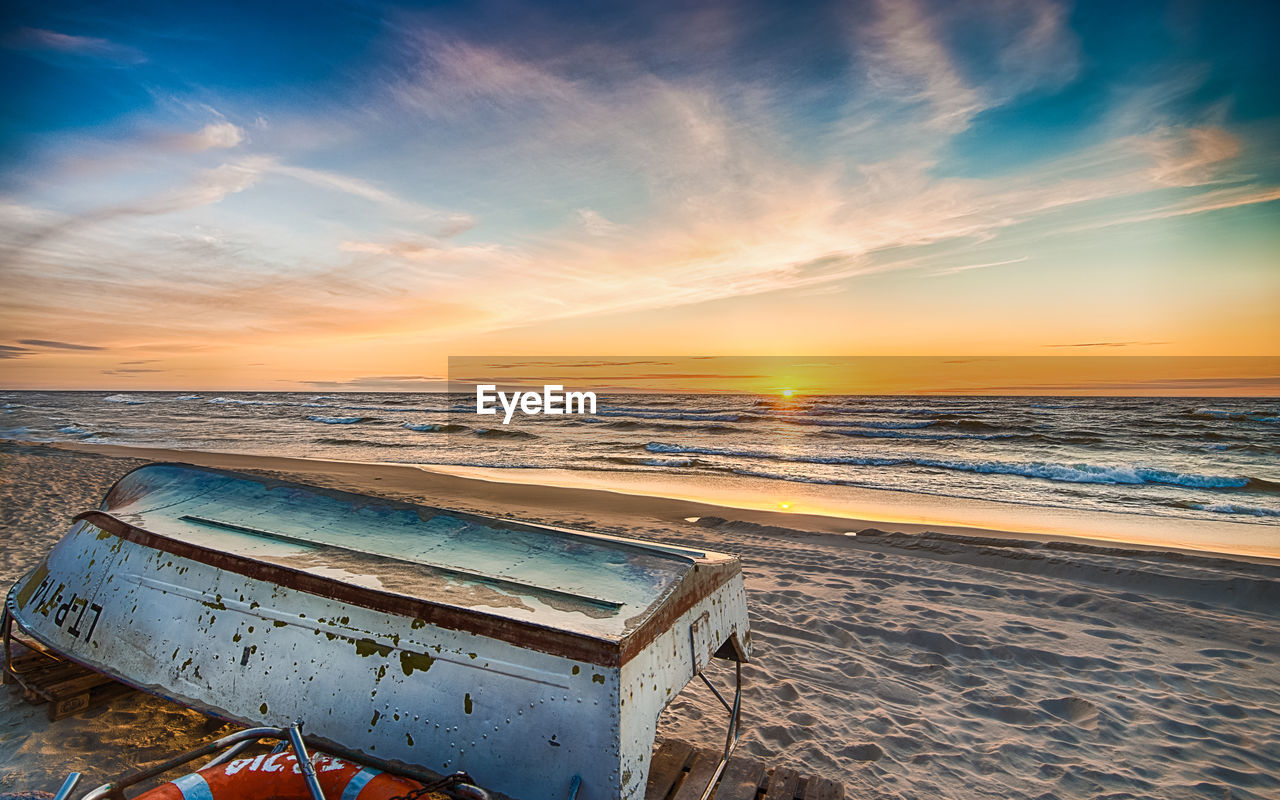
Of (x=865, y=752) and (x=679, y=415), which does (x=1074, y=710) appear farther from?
(x=679, y=415)

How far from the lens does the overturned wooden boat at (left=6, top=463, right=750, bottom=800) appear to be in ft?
8.64

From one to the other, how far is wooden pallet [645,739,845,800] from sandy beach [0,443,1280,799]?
1.82 feet

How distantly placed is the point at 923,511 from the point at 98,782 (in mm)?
11952

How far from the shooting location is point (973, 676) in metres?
5.06

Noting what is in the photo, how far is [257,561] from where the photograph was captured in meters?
3.54

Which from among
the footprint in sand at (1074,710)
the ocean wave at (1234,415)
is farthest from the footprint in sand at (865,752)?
the ocean wave at (1234,415)

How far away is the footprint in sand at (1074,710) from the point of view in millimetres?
4422

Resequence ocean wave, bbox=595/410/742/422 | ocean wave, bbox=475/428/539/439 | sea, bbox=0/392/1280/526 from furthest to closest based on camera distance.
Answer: ocean wave, bbox=595/410/742/422 < ocean wave, bbox=475/428/539/439 < sea, bbox=0/392/1280/526

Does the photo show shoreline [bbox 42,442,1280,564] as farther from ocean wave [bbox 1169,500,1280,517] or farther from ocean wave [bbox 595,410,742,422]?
ocean wave [bbox 595,410,742,422]

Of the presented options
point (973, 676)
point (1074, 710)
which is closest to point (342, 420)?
point (973, 676)

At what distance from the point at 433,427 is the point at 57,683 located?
28369mm

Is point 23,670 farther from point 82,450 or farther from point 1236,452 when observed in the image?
point 1236,452

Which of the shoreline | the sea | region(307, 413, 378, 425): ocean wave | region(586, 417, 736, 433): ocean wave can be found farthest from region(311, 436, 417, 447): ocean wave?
region(586, 417, 736, 433): ocean wave

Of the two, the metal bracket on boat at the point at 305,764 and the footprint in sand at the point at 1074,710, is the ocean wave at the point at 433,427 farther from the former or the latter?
the metal bracket on boat at the point at 305,764
